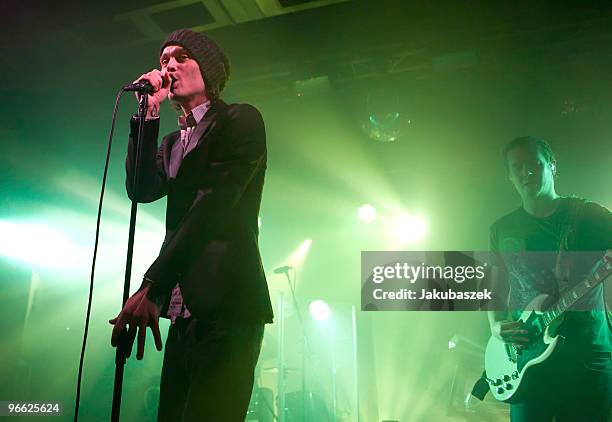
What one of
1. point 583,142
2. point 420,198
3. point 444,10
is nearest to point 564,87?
point 583,142

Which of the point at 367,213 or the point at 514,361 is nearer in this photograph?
the point at 514,361

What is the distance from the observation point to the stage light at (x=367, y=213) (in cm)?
775

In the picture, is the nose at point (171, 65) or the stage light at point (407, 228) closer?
the nose at point (171, 65)

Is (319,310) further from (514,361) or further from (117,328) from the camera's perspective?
(117,328)

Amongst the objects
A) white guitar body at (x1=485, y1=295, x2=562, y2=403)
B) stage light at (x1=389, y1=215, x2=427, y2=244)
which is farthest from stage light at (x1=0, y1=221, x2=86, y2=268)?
stage light at (x1=389, y1=215, x2=427, y2=244)

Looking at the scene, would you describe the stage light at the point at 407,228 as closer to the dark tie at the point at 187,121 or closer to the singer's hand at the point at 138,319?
the dark tie at the point at 187,121

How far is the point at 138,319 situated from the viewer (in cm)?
120

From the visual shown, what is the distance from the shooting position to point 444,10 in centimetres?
437

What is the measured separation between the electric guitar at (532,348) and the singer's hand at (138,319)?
2.63 meters

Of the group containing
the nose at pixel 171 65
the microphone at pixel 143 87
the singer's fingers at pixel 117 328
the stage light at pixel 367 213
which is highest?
the stage light at pixel 367 213

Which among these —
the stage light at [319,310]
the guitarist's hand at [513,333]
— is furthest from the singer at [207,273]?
the stage light at [319,310]

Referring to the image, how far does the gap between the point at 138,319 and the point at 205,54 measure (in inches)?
38.4

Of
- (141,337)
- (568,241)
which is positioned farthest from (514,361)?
(141,337)

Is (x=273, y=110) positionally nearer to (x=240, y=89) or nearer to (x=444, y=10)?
(x=240, y=89)
